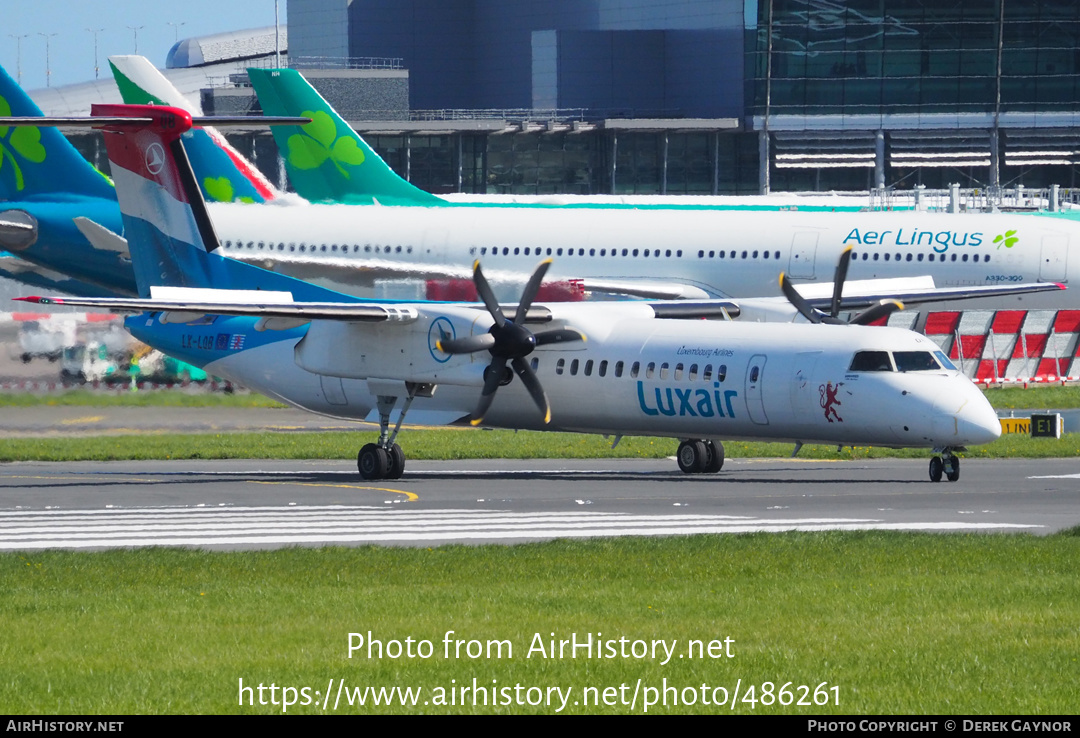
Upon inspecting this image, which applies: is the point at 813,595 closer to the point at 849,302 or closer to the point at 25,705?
the point at 25,705

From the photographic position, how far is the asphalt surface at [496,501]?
71.5 ft

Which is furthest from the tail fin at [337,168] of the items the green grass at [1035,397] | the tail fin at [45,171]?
the green grass at [1035,397]

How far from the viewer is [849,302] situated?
34625 mm

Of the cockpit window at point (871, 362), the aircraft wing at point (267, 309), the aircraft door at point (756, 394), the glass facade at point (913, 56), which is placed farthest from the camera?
the glass facade at point (913, 56)

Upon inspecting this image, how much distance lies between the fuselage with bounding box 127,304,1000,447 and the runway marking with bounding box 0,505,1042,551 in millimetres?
3864

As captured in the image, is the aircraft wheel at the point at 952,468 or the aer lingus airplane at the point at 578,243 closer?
the aircraft wheel at the point at 952,468

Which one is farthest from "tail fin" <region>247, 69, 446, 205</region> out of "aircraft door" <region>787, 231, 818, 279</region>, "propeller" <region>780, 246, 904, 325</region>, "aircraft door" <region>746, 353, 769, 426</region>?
"aircraft door" <region>746, 353, 769, 426</region>

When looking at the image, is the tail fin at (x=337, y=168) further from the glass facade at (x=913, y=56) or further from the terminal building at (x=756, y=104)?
the glass facade at (x=913, y=56)

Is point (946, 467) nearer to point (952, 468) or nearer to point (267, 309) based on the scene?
point (952, 468)

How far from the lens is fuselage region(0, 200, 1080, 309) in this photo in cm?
4244

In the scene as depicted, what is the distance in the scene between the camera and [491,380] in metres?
28.5

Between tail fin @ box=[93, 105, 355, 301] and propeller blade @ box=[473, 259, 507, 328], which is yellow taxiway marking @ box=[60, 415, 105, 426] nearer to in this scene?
tail fin @ box=[93, 105, 355, 301]

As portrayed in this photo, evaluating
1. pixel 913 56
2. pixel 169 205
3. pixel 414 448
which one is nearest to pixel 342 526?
pixel 169 205

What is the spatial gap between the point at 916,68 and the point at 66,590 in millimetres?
83569
